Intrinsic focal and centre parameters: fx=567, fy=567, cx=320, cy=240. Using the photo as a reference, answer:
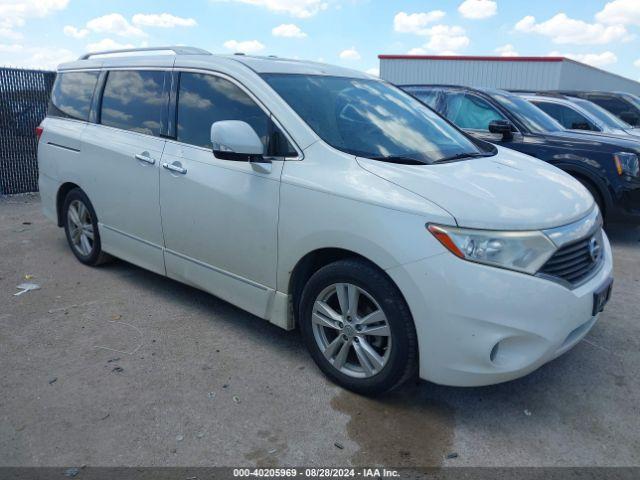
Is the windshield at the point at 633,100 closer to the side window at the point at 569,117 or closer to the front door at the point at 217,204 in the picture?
the side window at the point at 569,117

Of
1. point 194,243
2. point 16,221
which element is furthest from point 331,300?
point 16,221

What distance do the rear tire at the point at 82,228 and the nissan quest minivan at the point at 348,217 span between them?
0.94 ft

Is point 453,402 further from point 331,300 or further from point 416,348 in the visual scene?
point 331,300

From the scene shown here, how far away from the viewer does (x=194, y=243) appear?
3951mm

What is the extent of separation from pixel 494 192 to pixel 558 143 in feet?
14.2

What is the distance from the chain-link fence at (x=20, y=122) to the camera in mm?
8633

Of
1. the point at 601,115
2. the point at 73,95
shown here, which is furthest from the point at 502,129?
the point at 73,95

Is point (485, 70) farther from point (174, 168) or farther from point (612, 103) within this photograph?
point (174, 168)

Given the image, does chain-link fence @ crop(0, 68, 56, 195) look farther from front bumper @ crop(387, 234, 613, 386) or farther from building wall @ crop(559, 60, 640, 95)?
building wall @ crop(559, 60, 640, 95)

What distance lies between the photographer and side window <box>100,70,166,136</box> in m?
4.33

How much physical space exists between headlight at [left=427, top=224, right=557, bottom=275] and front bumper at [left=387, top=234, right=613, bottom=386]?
0.04 meters

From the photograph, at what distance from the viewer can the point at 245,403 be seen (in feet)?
10.3

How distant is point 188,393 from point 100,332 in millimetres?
1122

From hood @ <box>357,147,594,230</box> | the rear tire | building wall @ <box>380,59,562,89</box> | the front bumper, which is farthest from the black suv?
building wall @ <box>380,59,562,89</box>
